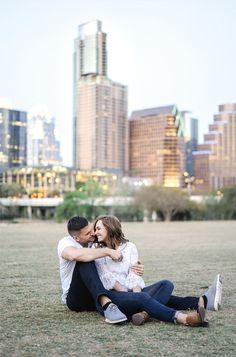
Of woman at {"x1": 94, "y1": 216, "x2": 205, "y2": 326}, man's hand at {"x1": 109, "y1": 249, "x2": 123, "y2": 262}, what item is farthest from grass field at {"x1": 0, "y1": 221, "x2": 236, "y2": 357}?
man's hand at {"x1": 109, "y1": 249, "x2": 123, "y2": 262}

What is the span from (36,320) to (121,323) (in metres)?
0.97

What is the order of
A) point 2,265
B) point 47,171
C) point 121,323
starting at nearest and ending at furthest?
point 121,323 → point 2,265 → point 47,171

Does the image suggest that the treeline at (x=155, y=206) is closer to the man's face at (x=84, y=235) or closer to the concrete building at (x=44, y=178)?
the man's face at (x=84, y=235)

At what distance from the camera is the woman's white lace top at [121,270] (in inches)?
241

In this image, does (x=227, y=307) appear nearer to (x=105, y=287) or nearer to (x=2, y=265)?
(x=105, y=287)

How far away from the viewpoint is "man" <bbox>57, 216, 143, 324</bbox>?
19.2 feet

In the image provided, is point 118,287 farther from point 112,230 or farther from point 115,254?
point 112,230

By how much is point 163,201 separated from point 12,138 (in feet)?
Result: 323

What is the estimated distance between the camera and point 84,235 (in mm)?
6191

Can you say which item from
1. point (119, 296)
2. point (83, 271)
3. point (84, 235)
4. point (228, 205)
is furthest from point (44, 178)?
point (119, 296)

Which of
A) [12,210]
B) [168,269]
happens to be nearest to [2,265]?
[168,269]

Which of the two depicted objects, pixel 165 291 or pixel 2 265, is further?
pixel 2 265

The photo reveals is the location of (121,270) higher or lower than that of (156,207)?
higher

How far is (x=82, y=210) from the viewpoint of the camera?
64.9 metres
